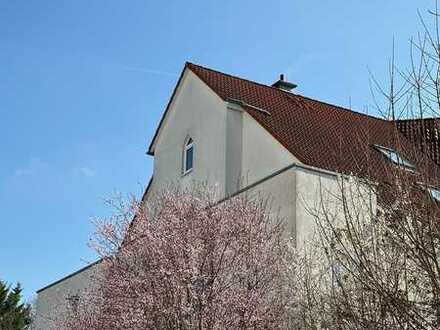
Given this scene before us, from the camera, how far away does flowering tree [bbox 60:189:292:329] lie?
13562 millimetres

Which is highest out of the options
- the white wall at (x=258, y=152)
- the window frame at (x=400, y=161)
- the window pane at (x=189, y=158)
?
the window pane at (x=189, y=158)

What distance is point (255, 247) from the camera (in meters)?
14.7

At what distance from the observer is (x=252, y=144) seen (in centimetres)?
1919

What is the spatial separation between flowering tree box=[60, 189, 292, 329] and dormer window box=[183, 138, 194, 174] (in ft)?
17.8

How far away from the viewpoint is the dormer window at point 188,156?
70.9 feet

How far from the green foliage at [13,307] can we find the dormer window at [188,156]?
21.4 m

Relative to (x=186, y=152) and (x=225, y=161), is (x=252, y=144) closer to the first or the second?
(x=225, y=161)

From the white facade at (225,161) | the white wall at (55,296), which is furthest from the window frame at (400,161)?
the white wall at (55,296)

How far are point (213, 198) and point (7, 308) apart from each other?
31.8 m

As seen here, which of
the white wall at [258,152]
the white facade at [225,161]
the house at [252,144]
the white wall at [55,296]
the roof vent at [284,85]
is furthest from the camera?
the roof vent at [284,85]

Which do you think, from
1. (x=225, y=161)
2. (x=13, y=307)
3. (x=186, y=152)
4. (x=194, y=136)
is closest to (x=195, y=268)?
(x=225, y=161)

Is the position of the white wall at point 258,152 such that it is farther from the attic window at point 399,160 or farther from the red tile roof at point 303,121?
the attic window at point 399,160

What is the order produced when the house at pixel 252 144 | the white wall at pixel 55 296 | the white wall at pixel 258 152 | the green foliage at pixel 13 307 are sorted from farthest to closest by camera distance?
Answer: the green foliage at pixel 13 307 → the white wall at pixel 55 296 → the white wall at pixel 258 152 → the house at pixel 252 144

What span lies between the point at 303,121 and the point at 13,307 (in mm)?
30446
